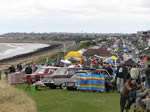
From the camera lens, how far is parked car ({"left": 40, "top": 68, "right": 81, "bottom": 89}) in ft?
64.9

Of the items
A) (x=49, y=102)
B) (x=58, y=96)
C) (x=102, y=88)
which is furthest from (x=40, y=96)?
(x=102, y=88)

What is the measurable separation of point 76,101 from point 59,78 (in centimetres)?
497

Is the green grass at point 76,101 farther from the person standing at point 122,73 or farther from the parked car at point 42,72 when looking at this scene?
the parked car at point 42,72

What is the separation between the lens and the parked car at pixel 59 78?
64.9 ft

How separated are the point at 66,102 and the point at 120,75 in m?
2.95

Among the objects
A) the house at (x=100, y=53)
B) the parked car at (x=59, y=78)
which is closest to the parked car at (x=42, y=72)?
the parked car at (x=59, y=78)

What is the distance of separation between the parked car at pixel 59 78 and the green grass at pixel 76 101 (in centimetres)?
167

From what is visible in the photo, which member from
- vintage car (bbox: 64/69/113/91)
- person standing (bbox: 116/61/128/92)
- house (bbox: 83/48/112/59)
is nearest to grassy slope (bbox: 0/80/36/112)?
vintage car (bbox: 64/69/113/91)

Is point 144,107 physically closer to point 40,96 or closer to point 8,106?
point 8,106

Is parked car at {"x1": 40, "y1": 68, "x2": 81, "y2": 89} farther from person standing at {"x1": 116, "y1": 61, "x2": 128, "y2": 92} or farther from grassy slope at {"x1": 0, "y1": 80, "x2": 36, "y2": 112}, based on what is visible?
person standing at {"x1": 116, "y1": 61, "x2": 128, "y2": 92}

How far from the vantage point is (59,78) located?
19859 mm

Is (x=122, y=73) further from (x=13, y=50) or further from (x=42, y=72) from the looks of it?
(x=13, y=50)

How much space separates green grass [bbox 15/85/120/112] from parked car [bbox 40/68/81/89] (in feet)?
5.49

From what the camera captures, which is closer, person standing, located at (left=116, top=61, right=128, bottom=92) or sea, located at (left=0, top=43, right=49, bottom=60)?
person standing, located at (left=116, top=61, right=128, bottom=92)
